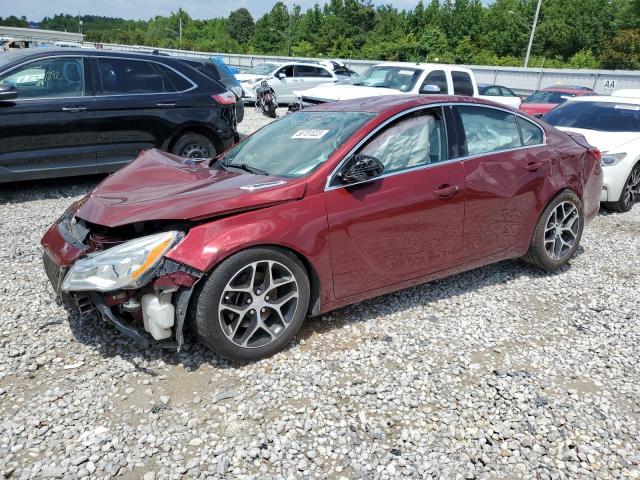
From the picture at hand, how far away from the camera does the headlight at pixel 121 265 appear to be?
2814 millimetres

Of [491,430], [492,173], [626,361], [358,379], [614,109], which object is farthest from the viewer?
[614,109]

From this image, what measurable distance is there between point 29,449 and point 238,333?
1.20 m

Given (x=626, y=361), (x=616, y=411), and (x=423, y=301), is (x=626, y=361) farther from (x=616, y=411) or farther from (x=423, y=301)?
(x=423, y=301)

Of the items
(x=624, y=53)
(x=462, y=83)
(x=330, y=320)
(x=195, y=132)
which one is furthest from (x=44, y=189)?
(x=624, y=53)

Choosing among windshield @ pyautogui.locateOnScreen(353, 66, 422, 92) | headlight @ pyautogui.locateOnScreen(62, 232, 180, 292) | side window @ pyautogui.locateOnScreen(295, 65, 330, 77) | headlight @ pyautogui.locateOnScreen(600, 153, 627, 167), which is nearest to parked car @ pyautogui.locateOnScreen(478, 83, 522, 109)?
windshield @ pyautogui.locateOnScreen(353, 66, 422, 92)

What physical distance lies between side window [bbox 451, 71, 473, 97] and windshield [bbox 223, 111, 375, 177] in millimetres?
7893

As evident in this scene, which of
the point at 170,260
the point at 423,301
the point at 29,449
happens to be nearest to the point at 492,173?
the point at 423,301

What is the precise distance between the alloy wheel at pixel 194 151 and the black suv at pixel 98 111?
14mm

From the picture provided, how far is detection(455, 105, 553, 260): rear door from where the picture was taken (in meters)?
3.92

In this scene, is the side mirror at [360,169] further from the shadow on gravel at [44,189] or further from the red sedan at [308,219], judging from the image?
the shadow on gravel at [44,189]

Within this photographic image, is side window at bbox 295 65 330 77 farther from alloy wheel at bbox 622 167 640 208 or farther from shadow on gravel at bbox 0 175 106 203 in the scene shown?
alloy wheel at bbox 622 167 640 208

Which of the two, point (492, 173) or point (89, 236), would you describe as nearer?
point (89, 236)

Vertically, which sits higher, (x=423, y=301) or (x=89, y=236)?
(x=89, y=236)

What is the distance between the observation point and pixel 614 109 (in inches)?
301
